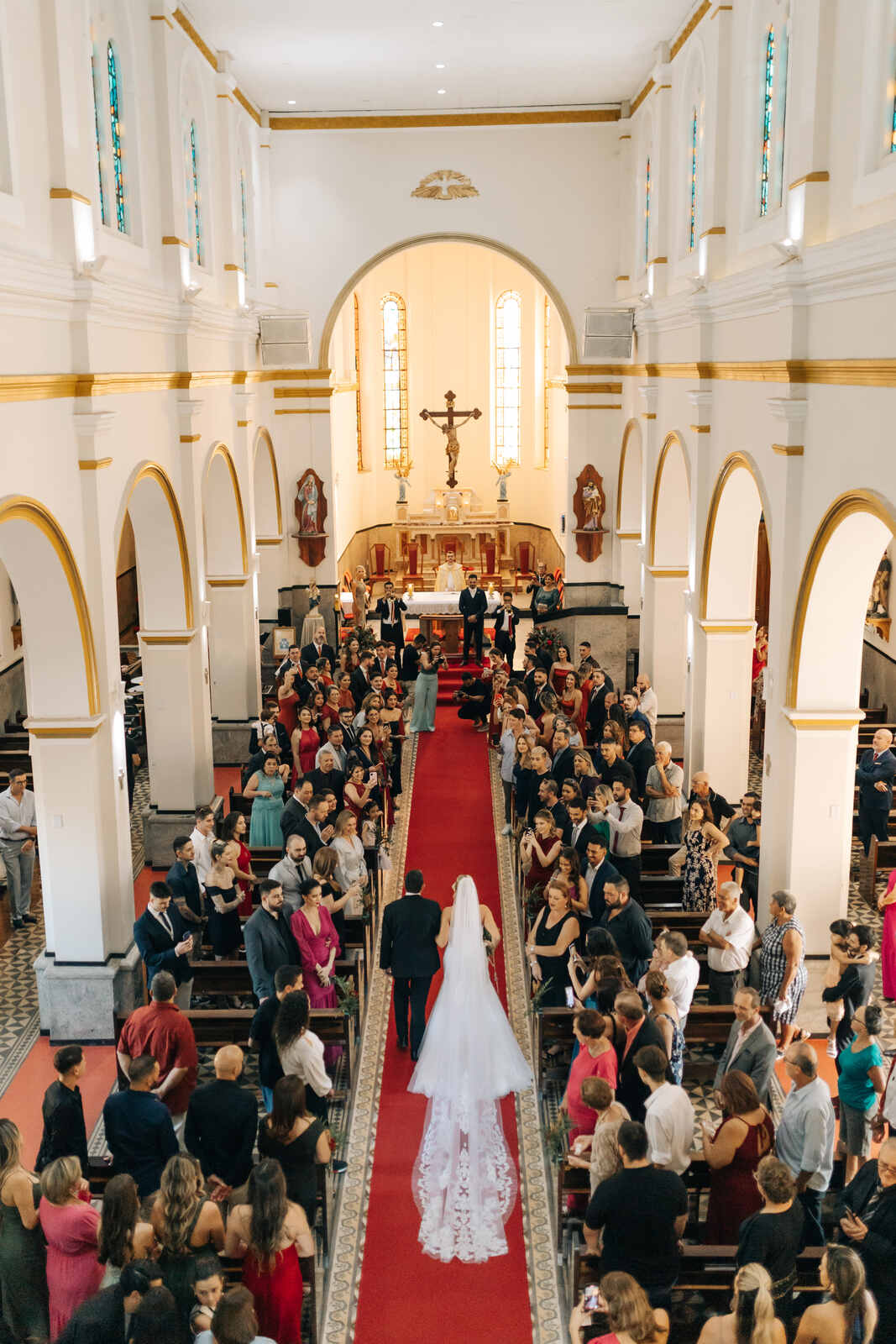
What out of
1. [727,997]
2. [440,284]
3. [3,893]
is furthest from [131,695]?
[440,284]

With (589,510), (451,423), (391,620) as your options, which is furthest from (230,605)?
(451,423)

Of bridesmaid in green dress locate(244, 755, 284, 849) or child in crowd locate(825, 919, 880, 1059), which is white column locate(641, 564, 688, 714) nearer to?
bridesmaid in green dress locate(244, 755, 284, 849)

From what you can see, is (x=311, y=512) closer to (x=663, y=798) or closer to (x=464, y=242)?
(x=464, y=242)

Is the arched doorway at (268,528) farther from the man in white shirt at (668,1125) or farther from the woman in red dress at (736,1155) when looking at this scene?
the woman in red dress at (736,1155)

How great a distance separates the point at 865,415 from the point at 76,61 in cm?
662

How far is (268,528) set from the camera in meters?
22.4

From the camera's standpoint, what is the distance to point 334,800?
11.0 metres

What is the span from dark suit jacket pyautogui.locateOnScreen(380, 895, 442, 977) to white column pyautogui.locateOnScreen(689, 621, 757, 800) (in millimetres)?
5599

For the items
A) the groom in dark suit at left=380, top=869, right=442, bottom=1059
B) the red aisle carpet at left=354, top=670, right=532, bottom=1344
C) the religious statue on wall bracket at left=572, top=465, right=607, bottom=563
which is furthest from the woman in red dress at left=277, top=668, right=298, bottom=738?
the religious statue on wall bracket at left=572, top=465, right=607, bottom=563

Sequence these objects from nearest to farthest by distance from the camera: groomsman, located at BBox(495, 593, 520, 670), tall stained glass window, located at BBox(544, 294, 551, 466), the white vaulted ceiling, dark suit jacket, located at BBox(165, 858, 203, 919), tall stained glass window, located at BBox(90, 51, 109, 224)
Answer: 1. dark suit jacket, located at BBox(165, 858, 203, 919)
2. tall stained glass window, located at BBox(90, 51, 109, 224)
3. the white vaulted ceiling
4. groomsman, located at BBox(495, 593, 520, 670)
5. tall stained glass window, located at BBox(544, 294, 551, 466)

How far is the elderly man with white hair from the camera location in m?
12.1

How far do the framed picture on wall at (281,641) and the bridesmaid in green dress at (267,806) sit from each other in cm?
860

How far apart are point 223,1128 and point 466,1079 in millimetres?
2339

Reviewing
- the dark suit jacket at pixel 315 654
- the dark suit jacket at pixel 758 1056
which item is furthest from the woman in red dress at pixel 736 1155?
the dark suit jacket at pixel 315 654
